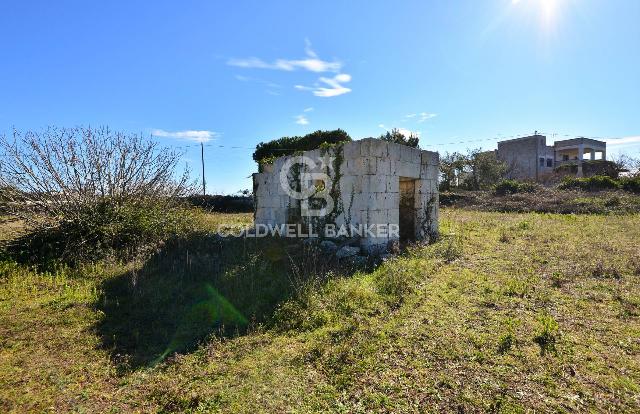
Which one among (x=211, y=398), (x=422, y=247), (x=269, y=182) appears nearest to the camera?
(x=211, y=398)

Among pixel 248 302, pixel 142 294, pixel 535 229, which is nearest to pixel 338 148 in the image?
pixel 248 302

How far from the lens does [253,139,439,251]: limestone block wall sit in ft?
25.4

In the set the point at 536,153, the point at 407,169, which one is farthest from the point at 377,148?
the point at 536,153

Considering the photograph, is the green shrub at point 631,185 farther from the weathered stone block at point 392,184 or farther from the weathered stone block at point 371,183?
the weathered stone block at point 371,183

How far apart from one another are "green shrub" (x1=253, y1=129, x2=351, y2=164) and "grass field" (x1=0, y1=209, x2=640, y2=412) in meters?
16.7

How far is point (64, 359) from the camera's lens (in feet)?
12.7

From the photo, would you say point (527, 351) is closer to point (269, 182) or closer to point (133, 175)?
point (269, 182)

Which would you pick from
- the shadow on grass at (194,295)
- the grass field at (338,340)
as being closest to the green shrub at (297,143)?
the shadow on grass at (194,295)

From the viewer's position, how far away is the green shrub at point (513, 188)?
2191cm

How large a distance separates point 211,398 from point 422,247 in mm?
5994

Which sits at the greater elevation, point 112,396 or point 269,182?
point 269,182

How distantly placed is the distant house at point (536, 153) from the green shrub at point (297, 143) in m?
18.5

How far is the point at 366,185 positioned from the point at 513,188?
18.5m

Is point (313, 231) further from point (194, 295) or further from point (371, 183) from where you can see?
point (194, 295)
